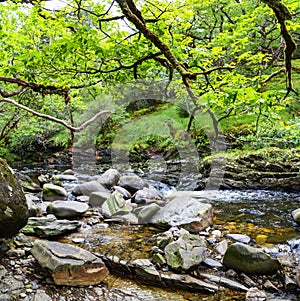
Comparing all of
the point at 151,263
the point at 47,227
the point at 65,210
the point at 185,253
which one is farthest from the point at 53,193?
the point at 185,253

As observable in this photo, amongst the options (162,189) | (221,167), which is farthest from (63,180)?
(221,167)

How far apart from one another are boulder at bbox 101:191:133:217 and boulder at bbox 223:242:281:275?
2.85 m

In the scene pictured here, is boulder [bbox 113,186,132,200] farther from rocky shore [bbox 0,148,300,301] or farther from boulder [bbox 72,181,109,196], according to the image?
rocky shore [bbox 0,148,300,301]

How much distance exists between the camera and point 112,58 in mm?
3146

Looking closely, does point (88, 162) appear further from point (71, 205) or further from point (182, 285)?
point (182, 285)

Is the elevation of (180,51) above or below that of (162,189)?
above

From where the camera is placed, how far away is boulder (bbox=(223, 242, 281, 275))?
3285 millimetres

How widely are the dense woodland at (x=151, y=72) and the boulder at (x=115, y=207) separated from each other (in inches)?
92.9

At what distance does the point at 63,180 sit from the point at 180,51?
25.2ft

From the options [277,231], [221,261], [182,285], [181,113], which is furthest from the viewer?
[181,113]

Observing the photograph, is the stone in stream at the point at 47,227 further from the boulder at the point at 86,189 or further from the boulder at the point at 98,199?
the boulder at the point at 86,189

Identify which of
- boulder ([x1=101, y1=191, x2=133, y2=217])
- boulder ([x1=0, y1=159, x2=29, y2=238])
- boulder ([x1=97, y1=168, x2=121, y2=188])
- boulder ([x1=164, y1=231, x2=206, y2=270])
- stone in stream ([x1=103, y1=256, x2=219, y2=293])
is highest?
boulder ([x1=0, y1=159, x2=29, y2=238])

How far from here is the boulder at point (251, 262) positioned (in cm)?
329

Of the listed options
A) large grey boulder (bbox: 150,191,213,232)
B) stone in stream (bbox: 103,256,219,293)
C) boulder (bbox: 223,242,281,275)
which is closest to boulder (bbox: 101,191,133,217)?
large grey boulder (bbox: 150,191,213,232)
